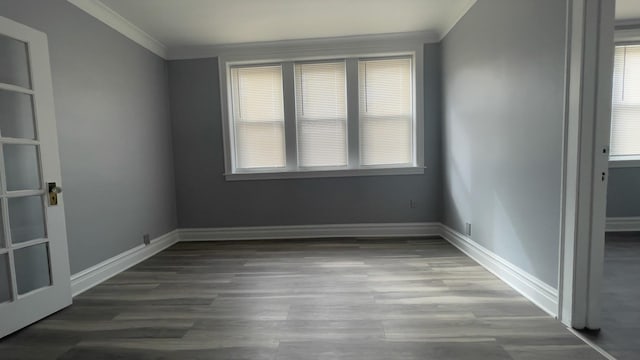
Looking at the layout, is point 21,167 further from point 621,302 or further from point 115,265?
point 621,302

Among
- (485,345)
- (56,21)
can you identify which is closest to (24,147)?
(56,21)

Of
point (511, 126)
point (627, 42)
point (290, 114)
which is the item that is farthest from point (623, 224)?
point (290, 114)

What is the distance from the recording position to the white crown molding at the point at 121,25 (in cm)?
266

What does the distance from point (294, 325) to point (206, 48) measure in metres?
3.64

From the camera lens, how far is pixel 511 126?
2314 millimetres

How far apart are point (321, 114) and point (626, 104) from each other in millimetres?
4028

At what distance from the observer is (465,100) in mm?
3098

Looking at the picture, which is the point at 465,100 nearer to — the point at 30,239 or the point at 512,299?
the point at 512,299

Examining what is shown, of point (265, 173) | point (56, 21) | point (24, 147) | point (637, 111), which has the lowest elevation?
point (265, 173)

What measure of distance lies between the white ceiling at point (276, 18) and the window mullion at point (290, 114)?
44 cm

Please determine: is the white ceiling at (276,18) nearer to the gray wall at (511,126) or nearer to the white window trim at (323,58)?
the white window trim at (323,58)

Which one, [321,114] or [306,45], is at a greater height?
[306,45]

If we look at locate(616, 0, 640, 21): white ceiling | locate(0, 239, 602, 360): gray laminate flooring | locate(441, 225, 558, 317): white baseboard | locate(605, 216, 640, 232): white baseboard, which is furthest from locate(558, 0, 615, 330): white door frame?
locate(605, 216, 640, 232): white baseboard

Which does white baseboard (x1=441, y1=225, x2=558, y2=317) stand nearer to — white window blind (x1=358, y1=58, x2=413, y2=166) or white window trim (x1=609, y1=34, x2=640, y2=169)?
white window blind (x1=358, y1=58, x2=413, y2=166)
